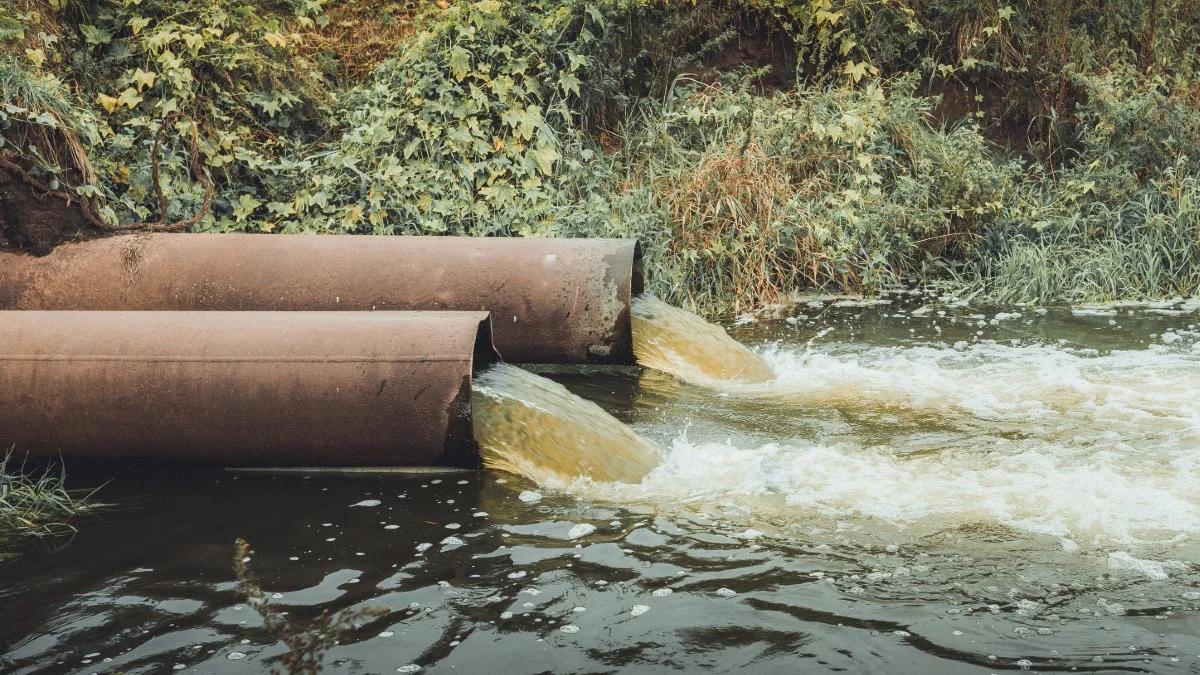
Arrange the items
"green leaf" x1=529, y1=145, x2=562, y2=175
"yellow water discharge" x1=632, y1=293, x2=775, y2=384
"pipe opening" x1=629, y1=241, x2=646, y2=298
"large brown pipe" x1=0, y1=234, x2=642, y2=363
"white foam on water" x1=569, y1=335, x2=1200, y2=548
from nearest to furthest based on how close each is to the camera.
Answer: "white foam on water" x1=569, y1=335, x2=1200, y2=548
"large brown pipe" x1=0, y1=234, x2=642, y2=363
"yellow water discharge" x1=632, y1=293, x2=775, y2=384
"pipe opening" x1=629, y1=241, x2=646, y2=298
"green leaf" x1=529, y1=145, x2=562, y2=175

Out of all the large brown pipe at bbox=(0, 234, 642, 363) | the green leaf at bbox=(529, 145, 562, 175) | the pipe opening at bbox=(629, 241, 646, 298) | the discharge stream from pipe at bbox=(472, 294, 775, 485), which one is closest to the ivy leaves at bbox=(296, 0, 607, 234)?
the green leaf at bbox=(529, 145, 562, 175)

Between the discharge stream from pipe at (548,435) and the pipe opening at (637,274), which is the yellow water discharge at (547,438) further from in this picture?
the pipe opening at (637,274)

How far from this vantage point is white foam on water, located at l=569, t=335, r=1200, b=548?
4.42m

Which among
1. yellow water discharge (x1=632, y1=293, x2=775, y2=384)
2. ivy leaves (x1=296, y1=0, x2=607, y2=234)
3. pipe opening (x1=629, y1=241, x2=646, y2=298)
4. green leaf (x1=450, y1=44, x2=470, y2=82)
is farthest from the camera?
green leaf (x1=450, y1=44, x2=470, y2=82)

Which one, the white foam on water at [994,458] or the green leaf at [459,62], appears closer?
the white foam on water at [994,458]

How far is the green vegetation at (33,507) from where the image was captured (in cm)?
445

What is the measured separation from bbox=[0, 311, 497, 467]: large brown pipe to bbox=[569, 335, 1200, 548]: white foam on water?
33.6 inches

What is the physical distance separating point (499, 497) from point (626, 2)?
23.7ft

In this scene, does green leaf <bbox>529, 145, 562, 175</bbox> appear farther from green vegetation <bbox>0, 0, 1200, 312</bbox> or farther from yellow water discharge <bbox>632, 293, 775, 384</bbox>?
yellow water discharge <bbox>632, 293, 775, 384</bbox>

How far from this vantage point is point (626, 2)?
1073 centimetres

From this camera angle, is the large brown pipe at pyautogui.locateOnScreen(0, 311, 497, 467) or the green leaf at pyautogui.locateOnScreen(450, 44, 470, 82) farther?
the green leaf at pyautogui.locateOnScreen(450, 44, 470, 82)

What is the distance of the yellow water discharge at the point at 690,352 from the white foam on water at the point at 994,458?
0.74 ft

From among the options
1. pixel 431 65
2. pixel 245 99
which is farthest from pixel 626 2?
pixel 245 99

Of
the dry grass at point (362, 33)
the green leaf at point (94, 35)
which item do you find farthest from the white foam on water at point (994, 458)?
the green leaf at point (94, 35)
